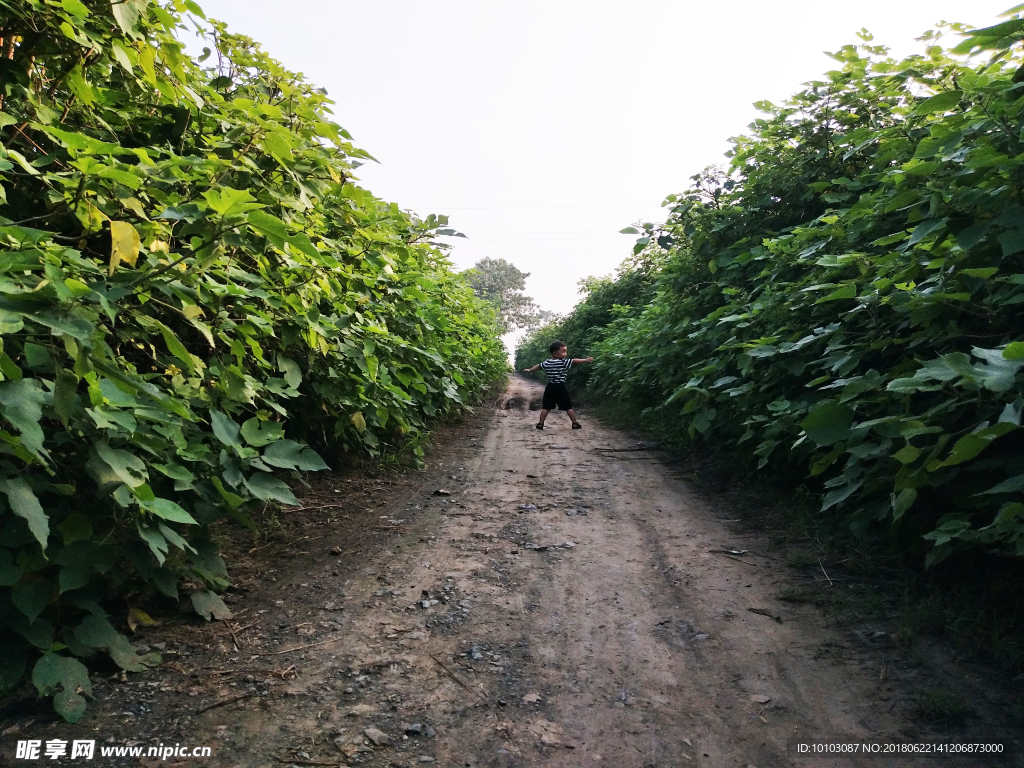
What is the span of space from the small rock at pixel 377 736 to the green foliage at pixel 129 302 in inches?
38.0

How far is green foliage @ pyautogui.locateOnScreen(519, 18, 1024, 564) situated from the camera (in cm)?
246

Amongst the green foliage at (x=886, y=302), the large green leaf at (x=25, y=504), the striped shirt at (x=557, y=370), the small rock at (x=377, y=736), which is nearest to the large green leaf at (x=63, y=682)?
the large green leaf at (x=25, y=504)

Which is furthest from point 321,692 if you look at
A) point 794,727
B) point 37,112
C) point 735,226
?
point 735,226

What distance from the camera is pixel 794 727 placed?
2.18 m

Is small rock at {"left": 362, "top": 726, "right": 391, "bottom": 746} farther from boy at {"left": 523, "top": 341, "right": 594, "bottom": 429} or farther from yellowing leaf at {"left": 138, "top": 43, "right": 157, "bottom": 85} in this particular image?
boy at {"left": 523, "top": 341, "right": 594, "bottom": 429}

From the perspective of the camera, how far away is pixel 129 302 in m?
2.19

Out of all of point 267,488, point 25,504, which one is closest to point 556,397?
point 267,488

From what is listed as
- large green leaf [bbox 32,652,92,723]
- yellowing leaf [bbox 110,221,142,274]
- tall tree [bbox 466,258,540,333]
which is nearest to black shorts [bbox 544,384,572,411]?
large green leaf [bbox 32,652,92,723]

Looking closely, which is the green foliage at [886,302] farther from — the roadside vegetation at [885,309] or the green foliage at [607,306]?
the green foliage at [607,306]

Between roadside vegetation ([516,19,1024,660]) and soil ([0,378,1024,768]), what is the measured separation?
0.62m

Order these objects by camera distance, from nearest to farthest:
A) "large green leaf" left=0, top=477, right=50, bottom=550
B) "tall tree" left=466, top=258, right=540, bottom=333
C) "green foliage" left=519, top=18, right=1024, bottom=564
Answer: "large green leaf" left=0, top=477, right=50, bottom=550 → "green foliage" left=519, top=18, right=1024, bottom=564 → "tall tree" left=466, top=258, right=540, bottom=333

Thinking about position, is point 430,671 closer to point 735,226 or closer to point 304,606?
point 304,606

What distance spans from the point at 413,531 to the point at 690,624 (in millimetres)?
2031

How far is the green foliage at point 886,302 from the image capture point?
8.07 feet
